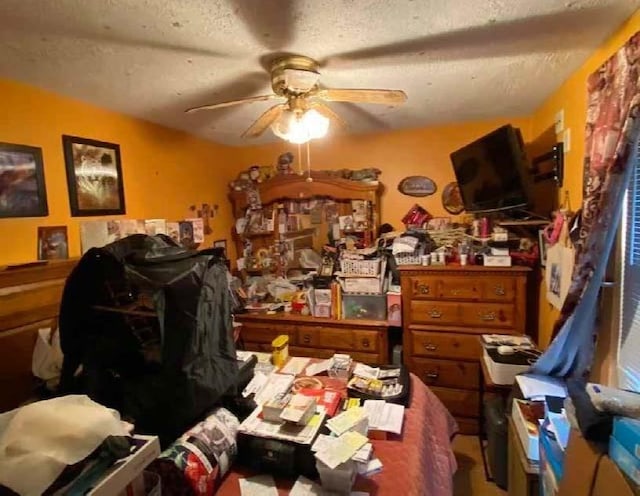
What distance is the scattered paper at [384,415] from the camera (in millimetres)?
1411

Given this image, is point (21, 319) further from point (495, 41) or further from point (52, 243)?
point (495, 41)

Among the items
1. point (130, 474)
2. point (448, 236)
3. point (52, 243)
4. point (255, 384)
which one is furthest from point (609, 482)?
point (52, 243)

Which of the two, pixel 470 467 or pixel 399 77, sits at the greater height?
pixel 399 77

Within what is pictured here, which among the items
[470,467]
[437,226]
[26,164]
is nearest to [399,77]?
[437,226]

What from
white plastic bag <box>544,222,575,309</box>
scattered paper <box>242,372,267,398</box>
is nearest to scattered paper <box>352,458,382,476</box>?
scattered paper <box>242,372,267,398</box>

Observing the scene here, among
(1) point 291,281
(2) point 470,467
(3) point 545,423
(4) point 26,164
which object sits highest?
(4) point 26,164

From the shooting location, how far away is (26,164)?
1.82 m

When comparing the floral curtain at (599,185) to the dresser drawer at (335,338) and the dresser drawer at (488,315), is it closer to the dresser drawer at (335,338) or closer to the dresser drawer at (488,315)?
the dresser drawer at (488,315)

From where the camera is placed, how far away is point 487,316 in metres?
2.55

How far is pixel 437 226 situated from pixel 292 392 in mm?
2014

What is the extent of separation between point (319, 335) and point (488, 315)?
1268 mm

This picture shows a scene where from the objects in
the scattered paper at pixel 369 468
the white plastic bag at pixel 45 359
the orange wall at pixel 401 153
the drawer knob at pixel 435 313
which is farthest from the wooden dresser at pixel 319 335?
the scattered paper at pixel 369 468

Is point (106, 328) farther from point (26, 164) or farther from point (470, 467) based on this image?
point (470, 467)

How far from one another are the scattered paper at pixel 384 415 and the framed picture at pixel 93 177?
6.27 feet
